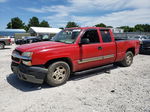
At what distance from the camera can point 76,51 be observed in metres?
4.48

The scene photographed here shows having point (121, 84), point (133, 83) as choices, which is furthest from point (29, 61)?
point (133, 83)

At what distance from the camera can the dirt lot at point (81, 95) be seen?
307 centimetres

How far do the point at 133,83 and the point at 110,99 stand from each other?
1513 millimetres

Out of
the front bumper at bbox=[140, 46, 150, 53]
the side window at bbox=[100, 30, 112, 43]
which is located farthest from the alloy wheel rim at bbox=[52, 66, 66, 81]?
the front bumper at bbox=[140, 46, 150, 53]

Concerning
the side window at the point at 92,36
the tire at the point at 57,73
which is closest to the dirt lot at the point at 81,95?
the tire at the point at 57,73

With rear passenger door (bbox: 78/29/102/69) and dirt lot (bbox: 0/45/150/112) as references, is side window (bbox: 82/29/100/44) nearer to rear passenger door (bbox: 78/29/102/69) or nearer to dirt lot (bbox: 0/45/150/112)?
rear passenger door (bbox: 78/29/102/69)

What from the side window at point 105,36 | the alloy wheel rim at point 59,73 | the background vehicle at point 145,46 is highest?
the side window at point 105,36

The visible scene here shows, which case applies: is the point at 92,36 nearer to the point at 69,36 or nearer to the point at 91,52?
the point at 91,52

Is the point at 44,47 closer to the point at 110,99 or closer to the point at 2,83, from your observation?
the point at 2,83

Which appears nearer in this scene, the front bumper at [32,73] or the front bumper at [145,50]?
the front bumper at [32,73]

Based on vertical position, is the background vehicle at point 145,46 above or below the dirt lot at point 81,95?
Answer: above

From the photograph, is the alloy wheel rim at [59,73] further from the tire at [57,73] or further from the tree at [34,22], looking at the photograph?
the tree at [34,22]

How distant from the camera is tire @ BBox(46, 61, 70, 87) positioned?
4057mm

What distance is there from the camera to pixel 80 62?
4.65m
